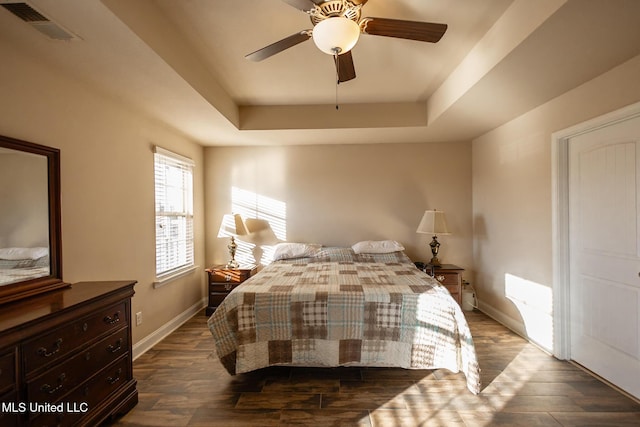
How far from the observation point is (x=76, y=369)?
1602 mm

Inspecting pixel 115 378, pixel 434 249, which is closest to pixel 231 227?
pixel 115 378

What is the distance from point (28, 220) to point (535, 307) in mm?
4141

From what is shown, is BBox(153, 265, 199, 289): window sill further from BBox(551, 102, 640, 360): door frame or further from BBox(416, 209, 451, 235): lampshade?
BBox(551, 102, 640, 360): door frame

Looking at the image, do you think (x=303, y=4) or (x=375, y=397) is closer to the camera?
(x=303, y=4)

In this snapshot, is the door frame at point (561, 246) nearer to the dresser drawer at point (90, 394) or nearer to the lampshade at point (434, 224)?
the lampshade at point (434, 224)

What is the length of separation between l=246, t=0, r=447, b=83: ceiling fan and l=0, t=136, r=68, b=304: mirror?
1.64 meters

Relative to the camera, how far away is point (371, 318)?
89.4 inches

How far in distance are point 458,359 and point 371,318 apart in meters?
0.70

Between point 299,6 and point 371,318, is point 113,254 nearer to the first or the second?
point 371,318

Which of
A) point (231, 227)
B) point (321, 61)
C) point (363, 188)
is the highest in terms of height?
point (321, 61)

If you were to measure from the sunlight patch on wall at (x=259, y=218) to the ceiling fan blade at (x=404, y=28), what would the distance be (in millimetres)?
2900

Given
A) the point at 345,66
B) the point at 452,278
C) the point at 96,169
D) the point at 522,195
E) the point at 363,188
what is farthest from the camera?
the point at 363,188

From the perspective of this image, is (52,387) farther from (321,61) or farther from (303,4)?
(321,61)

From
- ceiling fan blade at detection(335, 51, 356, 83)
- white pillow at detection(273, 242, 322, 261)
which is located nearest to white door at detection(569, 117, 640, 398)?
ceiling fan blade at detection(335, 51, 356, 83)
